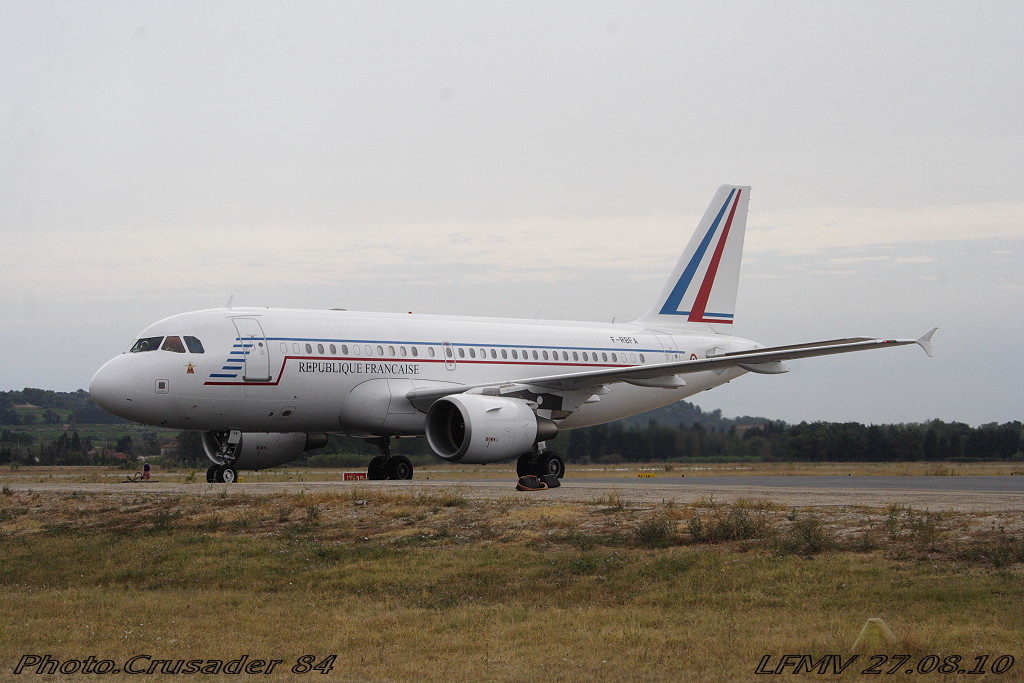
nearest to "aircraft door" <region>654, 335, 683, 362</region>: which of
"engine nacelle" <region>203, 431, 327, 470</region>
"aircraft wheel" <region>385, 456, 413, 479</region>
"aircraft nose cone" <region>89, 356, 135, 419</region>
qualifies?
"aircraft wheel" <region>385, 456, 413, 479</region>

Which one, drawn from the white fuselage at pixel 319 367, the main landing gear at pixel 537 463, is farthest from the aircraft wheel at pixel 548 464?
the white fuselage at pixel 319 367

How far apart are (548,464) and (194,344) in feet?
30.0

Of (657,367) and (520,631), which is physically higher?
(657,367)

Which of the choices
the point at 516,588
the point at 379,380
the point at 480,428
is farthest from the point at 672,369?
the point at 516,588

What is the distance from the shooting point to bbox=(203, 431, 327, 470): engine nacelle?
29.6m

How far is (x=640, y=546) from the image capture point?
1619 centimetres

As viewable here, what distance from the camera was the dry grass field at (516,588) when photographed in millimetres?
10984

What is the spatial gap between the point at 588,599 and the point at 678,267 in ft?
85.5

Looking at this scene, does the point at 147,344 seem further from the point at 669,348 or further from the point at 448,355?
the point at 669,348

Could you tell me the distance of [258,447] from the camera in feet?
101

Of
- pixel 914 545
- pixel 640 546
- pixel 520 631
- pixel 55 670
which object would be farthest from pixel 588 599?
pixel 55 670

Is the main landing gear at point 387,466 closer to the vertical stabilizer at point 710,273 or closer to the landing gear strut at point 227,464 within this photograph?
the landing gear strut at point 227,464

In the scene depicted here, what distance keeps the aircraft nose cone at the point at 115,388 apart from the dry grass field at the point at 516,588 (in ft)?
17.6

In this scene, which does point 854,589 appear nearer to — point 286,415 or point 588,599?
point 588,599
